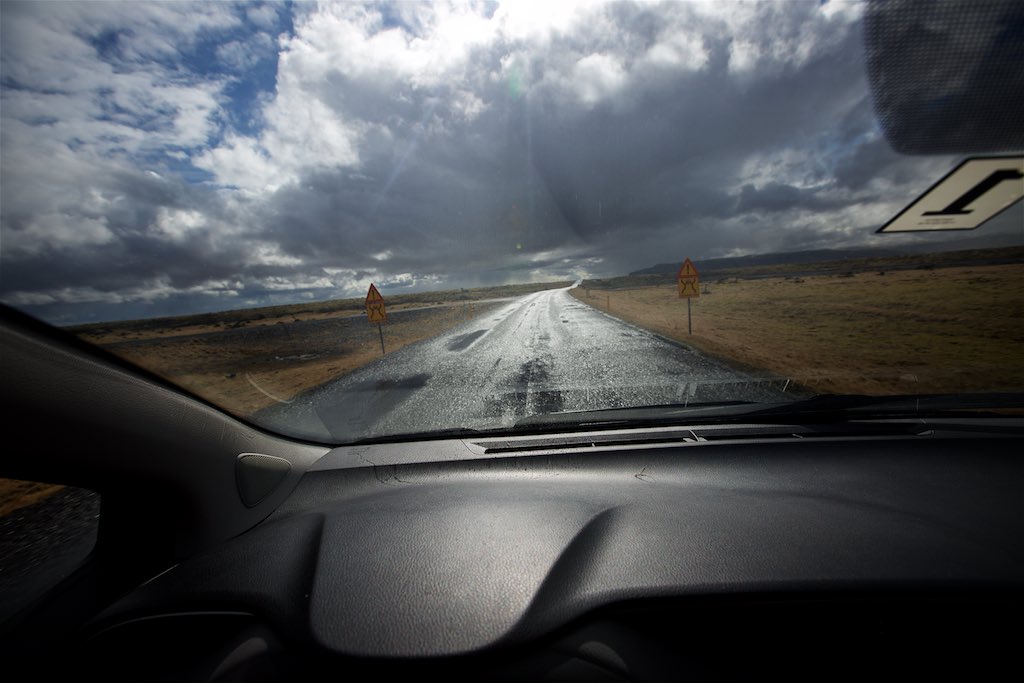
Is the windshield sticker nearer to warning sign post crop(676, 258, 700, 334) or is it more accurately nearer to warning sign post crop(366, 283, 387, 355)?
warning sign post crop(676, 258, 700, 334)

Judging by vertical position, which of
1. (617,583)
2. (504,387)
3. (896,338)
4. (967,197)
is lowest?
(896,338)

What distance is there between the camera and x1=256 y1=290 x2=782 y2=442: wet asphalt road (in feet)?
15.2

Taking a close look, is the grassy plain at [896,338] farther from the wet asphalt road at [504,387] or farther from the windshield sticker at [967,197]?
the windshield sticker at [967,197]

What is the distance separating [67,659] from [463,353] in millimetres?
9898

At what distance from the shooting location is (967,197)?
7.98ft

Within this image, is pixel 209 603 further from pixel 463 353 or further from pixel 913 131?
pixel 463 353

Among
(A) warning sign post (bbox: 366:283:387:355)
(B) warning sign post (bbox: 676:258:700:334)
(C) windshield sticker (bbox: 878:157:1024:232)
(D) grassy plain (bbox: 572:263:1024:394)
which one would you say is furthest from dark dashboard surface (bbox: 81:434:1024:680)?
(A) warning sign post (bbox: 366:283:387:355)

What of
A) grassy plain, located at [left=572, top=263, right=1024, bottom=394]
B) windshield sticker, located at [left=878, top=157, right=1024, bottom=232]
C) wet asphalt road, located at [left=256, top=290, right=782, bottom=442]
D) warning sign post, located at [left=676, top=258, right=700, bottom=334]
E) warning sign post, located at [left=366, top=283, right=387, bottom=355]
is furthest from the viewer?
warning sign post, located at [left=366, top=283, right=387, bottom=355]

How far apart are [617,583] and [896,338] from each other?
12.0 meters

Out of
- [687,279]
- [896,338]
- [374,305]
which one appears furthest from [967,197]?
[374,305]

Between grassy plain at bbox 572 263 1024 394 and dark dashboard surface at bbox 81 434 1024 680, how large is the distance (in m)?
2.92

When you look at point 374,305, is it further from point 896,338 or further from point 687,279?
point 896,338

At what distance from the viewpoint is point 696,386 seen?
17.2ft

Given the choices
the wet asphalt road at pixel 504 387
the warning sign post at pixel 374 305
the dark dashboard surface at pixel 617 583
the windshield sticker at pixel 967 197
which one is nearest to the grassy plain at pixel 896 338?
the wet asphalt road at pixel 504 387
